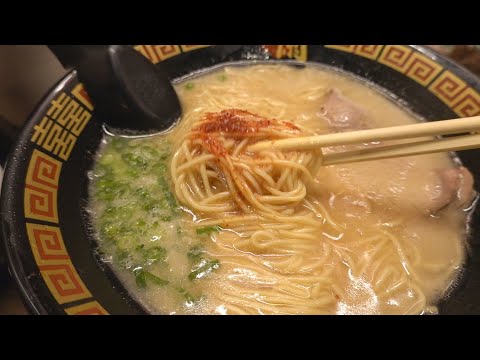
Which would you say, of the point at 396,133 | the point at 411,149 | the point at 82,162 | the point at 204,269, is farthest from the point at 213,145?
the point at 411,149

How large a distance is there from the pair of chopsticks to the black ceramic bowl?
2.34ft

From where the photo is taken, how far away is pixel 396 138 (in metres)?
2.07

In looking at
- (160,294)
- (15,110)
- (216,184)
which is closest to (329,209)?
(216,184)

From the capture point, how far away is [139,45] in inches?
125

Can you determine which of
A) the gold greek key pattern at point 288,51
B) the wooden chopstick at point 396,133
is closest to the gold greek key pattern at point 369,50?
the gold greek key pattern at point 288,51

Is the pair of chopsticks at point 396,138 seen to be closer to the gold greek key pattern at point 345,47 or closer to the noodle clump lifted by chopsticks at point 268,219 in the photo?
the noodle clump lifted by chopsticks at point 268,219

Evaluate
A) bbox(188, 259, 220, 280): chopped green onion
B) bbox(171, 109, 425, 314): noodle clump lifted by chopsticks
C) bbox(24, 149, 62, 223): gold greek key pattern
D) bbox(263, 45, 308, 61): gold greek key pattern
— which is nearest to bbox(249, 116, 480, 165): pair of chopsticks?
bbox(171, 109, 425, 314): noodle clump lifted by chopsticks

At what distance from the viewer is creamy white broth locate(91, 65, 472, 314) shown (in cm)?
214

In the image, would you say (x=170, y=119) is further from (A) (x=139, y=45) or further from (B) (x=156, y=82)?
(A) (x=139, y=45)

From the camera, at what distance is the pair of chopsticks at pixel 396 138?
2014mm

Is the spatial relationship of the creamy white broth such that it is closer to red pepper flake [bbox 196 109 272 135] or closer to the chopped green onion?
the chopped green onion

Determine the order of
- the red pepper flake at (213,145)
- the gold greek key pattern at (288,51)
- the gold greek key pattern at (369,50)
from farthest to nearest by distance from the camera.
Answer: the gold greek key pattern at (288,51) → the gold greek key pattern at (369,50) → the red pepper flake at (213,145)

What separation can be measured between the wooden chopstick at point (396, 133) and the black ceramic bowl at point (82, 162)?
2.83 feet

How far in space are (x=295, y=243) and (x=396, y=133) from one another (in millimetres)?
794
